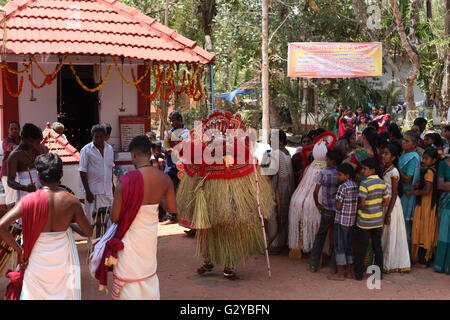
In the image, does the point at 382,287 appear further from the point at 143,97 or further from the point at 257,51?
the point at 257,51

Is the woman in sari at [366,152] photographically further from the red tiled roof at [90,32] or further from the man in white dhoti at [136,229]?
the red tiled roof at [90,32]

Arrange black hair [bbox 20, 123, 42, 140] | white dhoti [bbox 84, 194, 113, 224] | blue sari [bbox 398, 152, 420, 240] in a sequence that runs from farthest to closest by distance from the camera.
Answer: white dhoti [bbox 84, 194, 113, 224] → blue sari [bbox 398, 152, 420, 240] → black hair [bbox 20, 123, 42, 140]

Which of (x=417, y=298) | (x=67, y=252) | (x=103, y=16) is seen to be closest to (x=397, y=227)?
(x=417, y=298)

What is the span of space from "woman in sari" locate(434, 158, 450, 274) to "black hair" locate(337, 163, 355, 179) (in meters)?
1.06

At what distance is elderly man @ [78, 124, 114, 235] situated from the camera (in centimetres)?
657

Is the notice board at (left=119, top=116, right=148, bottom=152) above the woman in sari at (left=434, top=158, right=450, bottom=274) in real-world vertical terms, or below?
above

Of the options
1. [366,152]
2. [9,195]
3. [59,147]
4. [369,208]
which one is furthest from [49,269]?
[59,147]

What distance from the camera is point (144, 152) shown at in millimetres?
4285

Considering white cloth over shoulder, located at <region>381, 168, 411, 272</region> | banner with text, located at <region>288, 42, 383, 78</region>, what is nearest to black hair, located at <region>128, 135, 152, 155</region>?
white cloth over shoulder, located at <region>381, 168, 411, 272</region>

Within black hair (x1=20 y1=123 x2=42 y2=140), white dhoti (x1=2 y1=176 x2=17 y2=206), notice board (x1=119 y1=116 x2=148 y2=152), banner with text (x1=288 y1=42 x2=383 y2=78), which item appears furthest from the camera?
banner with text (x1=288 y1=42 x2=383 y2=78)

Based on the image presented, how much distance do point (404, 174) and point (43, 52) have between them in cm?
504

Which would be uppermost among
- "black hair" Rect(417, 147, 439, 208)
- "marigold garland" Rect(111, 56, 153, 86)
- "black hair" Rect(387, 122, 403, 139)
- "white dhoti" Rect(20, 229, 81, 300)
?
"marigold garland" Rect(111, 56, 153, 86)

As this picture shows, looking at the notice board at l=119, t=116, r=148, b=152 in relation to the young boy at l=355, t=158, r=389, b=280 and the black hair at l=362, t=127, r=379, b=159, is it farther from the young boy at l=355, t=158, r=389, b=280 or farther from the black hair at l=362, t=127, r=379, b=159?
the young boy at l=355, t=158, r=389, b=280

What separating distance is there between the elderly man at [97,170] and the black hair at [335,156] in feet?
8.96
